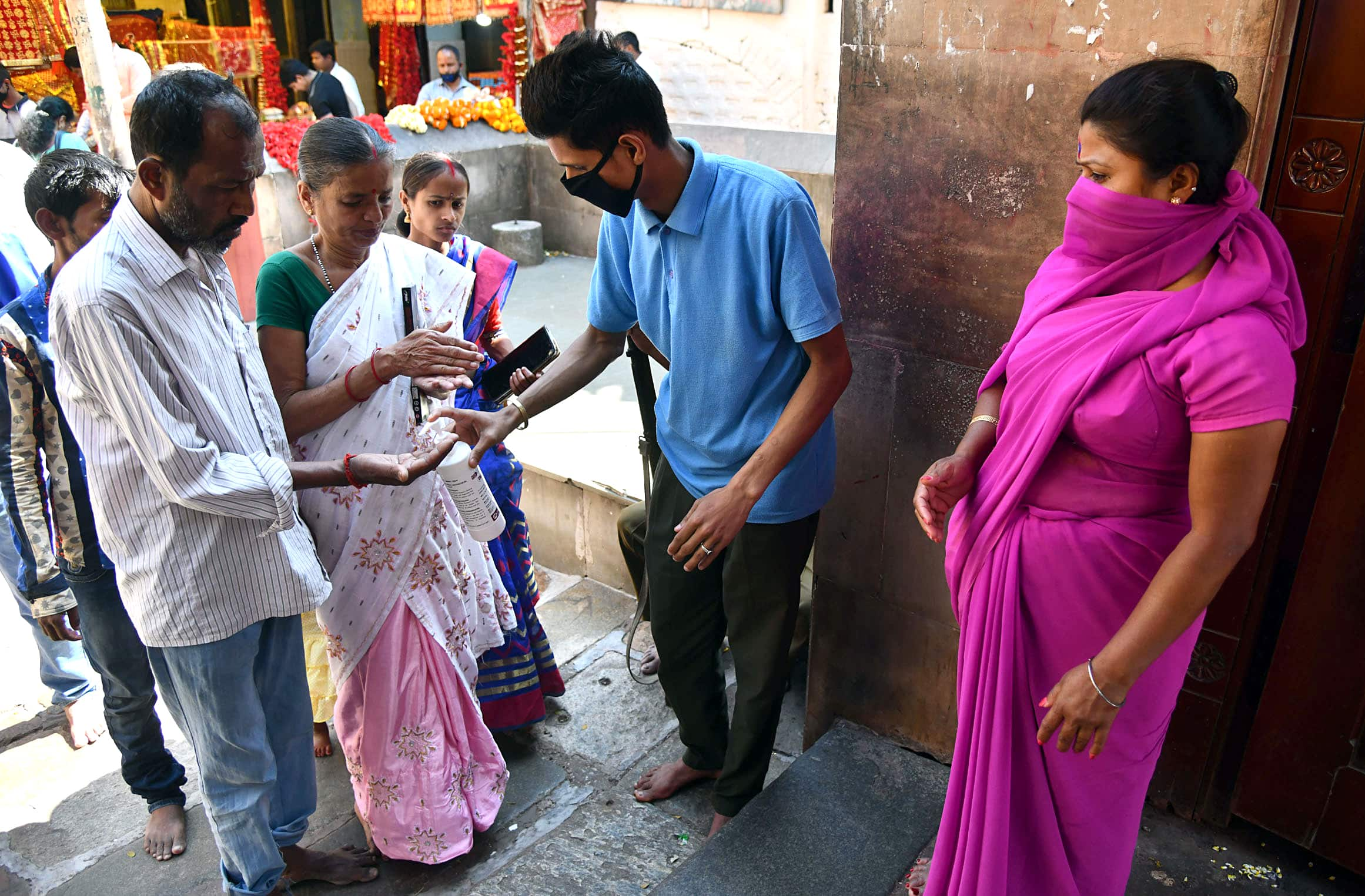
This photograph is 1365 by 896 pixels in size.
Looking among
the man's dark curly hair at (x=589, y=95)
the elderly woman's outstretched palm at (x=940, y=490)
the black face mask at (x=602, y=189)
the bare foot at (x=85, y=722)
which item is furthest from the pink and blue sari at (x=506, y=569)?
the elderly woman's outstretched palm at (x=940, y=490)

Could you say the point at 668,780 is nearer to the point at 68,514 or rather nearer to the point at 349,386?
the point at 349,386

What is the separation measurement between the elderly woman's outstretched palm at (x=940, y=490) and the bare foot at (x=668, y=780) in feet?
4.38

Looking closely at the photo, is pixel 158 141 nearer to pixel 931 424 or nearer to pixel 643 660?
pixel 931 424

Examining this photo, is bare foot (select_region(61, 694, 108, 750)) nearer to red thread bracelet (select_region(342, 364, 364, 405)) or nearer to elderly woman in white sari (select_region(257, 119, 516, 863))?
elderly woman in white sari (select_region(257, 119, 516, 863))

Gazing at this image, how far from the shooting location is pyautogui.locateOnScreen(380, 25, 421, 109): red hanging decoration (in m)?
14.5

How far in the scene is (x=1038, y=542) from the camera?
1746mm

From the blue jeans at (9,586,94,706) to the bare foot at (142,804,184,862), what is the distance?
83 cm

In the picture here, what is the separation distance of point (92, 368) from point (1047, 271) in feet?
6.08

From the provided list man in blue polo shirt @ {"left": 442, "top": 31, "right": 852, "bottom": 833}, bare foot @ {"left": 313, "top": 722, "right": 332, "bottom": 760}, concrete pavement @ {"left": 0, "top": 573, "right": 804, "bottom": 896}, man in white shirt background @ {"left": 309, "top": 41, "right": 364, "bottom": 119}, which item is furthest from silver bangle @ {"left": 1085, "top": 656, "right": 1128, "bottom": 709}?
man in white shirt background @ {"left": 309, "top": 41, "right": 364, "bottom": 119}

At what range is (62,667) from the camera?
343 cm

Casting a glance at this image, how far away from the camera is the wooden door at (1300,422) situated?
6.12ft

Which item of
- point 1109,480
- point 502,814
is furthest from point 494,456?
point 1109,480

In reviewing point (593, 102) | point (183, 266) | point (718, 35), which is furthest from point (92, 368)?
point (718, 35)

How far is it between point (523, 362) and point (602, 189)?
684 millimetres
